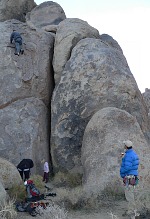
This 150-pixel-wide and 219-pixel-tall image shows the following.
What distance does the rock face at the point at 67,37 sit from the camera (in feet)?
57.0

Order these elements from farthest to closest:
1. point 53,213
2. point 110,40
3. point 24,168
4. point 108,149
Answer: point 110,40 < point 24,168 < point 108,149 < point 53,213

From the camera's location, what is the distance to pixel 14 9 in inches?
936

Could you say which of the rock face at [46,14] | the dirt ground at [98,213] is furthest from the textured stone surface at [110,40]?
the dirt ground at [98,213]

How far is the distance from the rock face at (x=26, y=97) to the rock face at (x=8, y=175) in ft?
8.97

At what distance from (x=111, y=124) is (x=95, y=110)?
8.11 ft

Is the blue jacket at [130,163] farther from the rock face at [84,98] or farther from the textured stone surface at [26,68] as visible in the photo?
the textured stone surface at [26,68]

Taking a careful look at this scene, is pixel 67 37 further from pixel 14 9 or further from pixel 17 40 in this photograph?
pixel 14 9

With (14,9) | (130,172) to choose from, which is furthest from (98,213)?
(14,9)

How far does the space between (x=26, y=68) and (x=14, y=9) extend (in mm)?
8468

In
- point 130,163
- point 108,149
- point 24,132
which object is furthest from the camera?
point 24,132

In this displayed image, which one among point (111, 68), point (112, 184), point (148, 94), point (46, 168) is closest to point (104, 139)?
point (112, 184)

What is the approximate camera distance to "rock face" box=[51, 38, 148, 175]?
14.9 m

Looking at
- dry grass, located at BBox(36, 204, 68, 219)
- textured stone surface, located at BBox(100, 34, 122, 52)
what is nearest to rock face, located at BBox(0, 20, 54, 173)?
textured stone surface, located at BBox(100, 34, 122, 52)

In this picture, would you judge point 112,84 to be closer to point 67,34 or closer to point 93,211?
point 67,34
